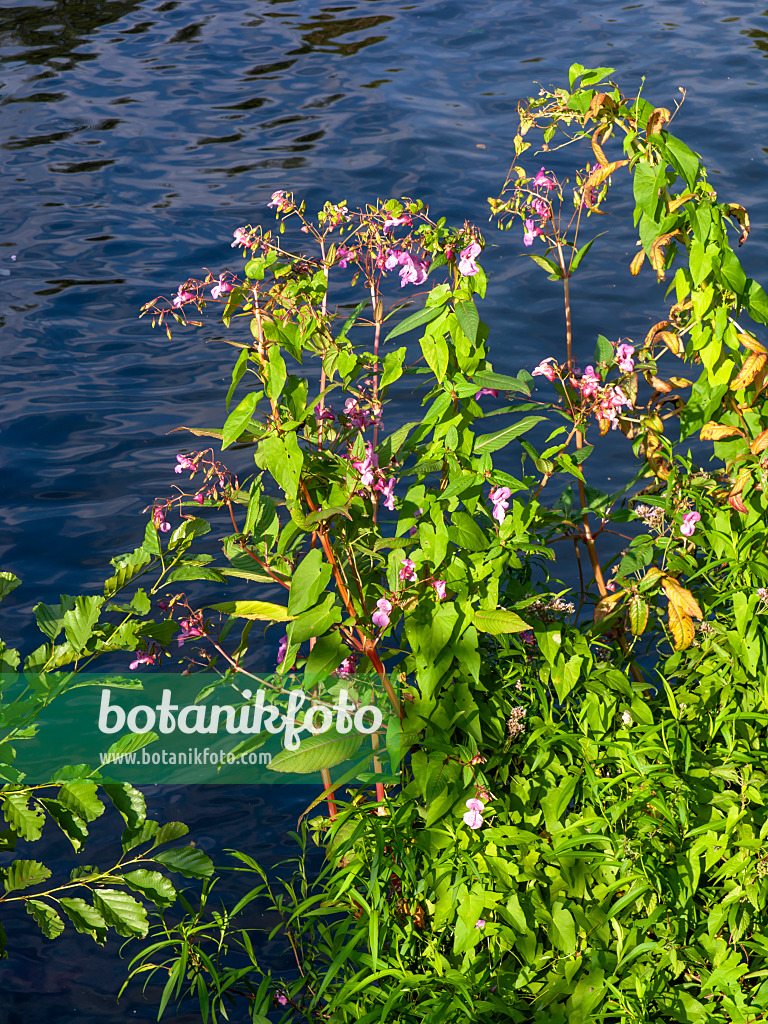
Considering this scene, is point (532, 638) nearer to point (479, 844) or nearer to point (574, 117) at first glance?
point (479, 844)

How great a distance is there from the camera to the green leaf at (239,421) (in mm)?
1960

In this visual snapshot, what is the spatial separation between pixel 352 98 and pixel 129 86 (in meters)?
2.02

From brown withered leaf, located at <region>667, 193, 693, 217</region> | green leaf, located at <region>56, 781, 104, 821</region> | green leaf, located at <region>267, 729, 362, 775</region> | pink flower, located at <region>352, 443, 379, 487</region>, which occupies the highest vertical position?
brown withered leaf, located at <region>667, 193, 693, 217</region>

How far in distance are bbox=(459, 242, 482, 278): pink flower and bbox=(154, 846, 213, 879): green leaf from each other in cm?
130

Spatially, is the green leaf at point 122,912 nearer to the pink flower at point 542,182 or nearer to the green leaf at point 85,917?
the green leaf at point 85,917

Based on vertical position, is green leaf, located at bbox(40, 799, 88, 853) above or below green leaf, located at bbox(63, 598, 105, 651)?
below

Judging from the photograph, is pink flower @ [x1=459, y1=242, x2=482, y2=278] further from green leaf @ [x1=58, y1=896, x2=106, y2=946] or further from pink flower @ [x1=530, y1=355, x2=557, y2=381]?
green leaf @ [x1=58, y1=896, x2=106, y2=946]

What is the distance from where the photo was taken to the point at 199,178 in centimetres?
721

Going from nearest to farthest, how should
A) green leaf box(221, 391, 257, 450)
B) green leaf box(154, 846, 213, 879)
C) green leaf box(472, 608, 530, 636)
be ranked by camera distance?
→ green leaf box(154, 846, 213, 879), green leaf box(221, 391, 257, 450), green leaf box(472, 608, 530, 636)

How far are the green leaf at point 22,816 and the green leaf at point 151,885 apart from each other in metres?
0.16

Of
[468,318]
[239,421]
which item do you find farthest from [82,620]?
[468,318]

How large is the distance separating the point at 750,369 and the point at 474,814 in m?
1.23

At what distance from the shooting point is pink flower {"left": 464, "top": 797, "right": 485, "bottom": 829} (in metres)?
2.10

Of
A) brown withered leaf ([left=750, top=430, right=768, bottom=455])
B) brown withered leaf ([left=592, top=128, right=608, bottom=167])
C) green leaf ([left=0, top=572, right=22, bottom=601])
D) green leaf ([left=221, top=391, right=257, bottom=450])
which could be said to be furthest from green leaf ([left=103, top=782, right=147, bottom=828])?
brown withered leaf ([left=592, top=128, right=608, bottom=167])
